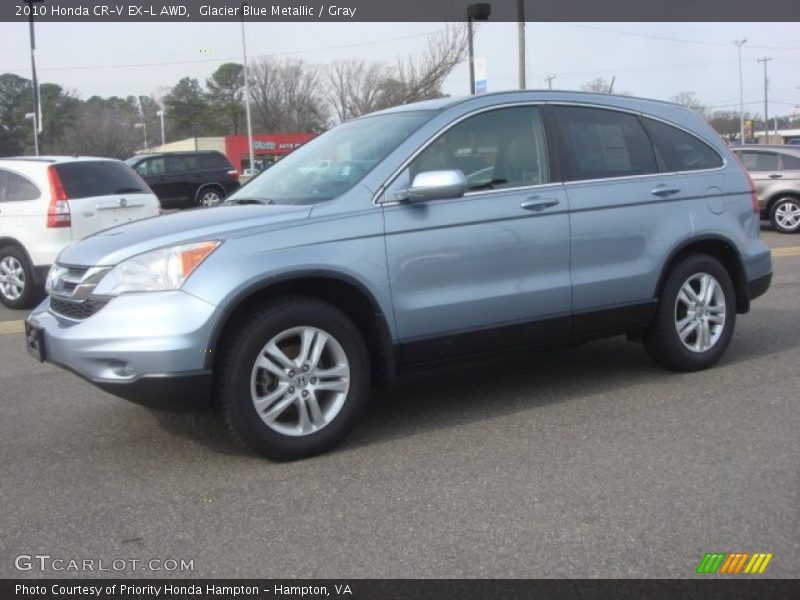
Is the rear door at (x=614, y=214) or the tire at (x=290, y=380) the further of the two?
the rear door at (x=614, y=214)

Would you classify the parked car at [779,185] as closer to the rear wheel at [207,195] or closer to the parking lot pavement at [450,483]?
the parking lot pavement at [450,483]

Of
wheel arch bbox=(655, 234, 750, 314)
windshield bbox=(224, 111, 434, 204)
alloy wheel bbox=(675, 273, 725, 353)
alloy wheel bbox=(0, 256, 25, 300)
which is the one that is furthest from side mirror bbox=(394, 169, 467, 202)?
alloy wheel bbox=(0, 256, 25, 300)

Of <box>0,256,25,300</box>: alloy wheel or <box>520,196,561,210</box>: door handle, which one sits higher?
<box>520,196,561,210</box>: door handle

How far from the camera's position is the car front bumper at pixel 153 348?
365cm

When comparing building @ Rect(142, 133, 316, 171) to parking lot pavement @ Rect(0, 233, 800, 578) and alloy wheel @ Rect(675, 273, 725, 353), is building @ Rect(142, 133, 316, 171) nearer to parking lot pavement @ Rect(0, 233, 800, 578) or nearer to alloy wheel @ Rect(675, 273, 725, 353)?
alloy wheel @ Rect(675, 273, 725, 353)

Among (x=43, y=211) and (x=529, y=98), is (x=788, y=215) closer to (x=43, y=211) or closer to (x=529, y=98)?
(x=529, y=98)

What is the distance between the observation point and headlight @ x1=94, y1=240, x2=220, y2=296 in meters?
3.73

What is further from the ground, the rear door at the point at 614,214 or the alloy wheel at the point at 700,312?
the rear door at the point at 614,214

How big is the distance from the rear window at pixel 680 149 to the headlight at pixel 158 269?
3.09 meters

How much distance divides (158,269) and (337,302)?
93cm

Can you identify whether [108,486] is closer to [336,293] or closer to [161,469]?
[161,469]

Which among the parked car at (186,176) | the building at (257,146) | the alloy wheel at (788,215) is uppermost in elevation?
the building at (257,146)

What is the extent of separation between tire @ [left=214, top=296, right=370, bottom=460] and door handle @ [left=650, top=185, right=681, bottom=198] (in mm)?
2261
